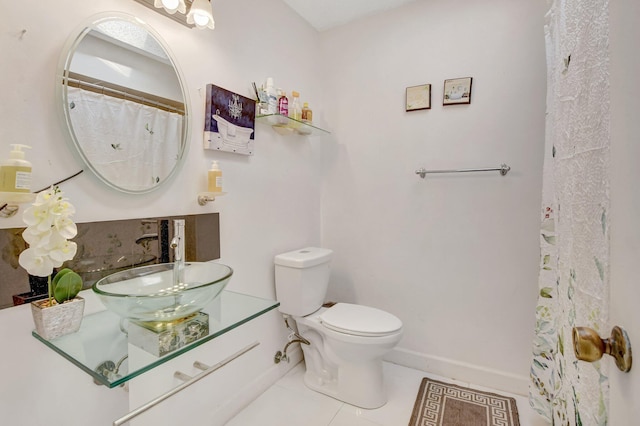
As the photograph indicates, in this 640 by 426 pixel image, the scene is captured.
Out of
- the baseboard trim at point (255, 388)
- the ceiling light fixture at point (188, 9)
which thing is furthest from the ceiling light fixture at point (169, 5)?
A: the baseboard trim at point (255, 388)

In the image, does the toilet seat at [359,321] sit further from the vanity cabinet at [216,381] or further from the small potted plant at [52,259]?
the small potted plant at [52,259]

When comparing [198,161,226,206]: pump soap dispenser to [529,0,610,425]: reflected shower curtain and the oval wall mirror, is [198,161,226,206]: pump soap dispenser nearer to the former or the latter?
the oval wall mirror

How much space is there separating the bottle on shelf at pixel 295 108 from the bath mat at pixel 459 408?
1.78 meters

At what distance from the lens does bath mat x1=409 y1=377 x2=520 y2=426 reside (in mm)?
1524

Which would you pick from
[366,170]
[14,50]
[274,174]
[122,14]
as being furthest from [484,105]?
[14,50]

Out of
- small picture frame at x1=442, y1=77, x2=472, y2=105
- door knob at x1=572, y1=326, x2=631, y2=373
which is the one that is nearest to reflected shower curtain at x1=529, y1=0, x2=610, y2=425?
door knob at x1=572, y1=326, x2=631, y2=373

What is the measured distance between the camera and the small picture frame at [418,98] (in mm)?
1922

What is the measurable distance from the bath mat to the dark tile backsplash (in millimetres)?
1363

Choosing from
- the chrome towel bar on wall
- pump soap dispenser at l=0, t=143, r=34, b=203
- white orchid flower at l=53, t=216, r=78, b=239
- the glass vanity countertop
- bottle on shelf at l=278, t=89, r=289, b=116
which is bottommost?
the glass vanity countertop

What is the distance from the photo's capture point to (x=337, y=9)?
2.02 m

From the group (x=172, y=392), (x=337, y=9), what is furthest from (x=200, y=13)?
(x=172, y=392)

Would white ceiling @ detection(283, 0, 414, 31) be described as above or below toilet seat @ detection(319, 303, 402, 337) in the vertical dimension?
above

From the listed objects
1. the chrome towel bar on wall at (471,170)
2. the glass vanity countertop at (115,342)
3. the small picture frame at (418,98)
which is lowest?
the glass vanity countertop at (115,342)

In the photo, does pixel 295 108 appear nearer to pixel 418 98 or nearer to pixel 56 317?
pixel 418 98
